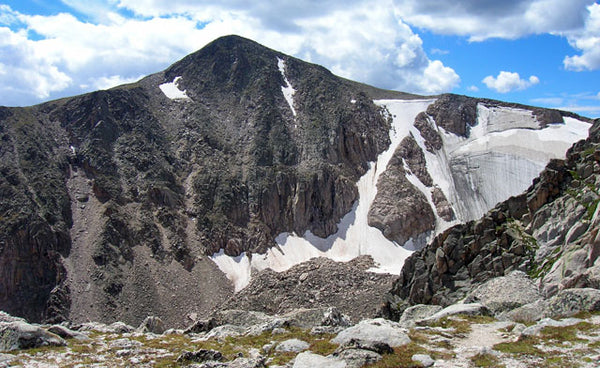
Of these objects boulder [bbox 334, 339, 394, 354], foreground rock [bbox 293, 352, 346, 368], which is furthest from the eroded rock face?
foreground rock [bbox 293, 352, 346, 368]

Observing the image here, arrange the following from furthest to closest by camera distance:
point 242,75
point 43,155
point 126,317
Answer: point 242,75 < point 43,155 < point 126,317

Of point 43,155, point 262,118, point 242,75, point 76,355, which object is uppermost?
point 242,75

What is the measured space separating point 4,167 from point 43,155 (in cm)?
721

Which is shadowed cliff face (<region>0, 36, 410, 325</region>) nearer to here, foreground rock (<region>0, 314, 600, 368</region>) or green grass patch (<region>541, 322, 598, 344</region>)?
foreground rock (<region>0, 314, 600, 368</region>)

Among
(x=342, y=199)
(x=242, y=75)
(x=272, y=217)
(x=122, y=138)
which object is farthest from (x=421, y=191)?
(x=122, y=138)

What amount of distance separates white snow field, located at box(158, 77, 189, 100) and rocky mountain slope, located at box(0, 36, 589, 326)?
462 millimetres

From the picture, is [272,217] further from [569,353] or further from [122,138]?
[569,353]

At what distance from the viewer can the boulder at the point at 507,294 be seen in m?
25.6

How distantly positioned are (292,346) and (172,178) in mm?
85530

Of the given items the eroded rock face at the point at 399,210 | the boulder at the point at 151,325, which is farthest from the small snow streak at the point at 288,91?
the boulder at the point at 151,325

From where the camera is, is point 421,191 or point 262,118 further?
point 262,118

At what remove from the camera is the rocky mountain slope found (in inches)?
3201

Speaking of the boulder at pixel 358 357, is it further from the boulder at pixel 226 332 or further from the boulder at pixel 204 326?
the boulder at pixel 204 326

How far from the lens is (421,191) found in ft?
353
